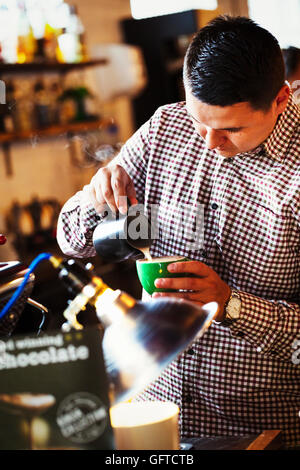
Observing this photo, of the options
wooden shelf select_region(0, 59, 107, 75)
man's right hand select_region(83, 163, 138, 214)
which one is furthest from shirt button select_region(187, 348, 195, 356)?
wooden shelf select_region(0, 59, 107, 75)

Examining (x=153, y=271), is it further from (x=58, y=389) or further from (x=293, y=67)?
(x=293, y=67)

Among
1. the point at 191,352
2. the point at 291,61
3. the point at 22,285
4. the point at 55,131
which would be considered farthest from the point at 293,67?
the point at 55,131

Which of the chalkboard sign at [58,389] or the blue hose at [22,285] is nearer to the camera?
the chalkboard sign at [58,389]

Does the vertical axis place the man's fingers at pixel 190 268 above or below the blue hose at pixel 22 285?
below

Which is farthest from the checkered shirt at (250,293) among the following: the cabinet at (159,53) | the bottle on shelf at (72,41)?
the cabinet at (159,53)

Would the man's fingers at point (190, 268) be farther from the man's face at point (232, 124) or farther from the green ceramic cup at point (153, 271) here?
the man's face at point (232, 124)

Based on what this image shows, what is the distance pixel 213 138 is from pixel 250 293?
0.40 m

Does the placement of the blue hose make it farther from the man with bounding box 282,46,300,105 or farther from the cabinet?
the cabinet

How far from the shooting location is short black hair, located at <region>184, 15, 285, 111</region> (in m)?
1.37

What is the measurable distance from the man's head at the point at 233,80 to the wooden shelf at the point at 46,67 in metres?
3.15

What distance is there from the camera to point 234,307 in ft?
4.83

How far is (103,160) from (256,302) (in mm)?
4020

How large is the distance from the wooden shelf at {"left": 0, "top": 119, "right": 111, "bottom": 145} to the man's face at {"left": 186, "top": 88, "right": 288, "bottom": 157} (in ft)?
10.1

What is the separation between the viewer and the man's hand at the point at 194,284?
1.32 m
